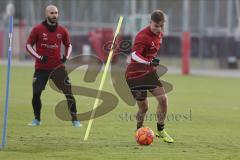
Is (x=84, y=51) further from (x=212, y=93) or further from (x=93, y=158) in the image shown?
(x=93, y=158)

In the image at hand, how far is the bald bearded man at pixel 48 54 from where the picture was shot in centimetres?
1437

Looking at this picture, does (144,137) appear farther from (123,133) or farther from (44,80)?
(44,80)

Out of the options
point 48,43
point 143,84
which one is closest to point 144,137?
point 143,84

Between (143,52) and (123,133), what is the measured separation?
1979mm

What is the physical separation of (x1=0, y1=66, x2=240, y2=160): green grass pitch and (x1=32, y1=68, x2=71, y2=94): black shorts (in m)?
0.76

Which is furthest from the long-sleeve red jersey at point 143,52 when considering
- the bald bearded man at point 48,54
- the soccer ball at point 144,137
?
the bald bearded man at point 48,54

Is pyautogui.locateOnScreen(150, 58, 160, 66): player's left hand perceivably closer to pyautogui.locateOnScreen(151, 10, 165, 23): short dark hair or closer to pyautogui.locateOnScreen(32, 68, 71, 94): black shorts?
pyautogui.locateOnScreen(151, 10, 165, 23): short dark hair

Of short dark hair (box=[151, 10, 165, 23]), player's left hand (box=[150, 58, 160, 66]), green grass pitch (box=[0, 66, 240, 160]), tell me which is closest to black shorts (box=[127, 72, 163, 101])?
player's left hand (box=[150, 58, 160, 66])

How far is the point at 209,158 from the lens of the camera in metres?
10.5

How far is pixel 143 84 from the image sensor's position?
12375 millimetres

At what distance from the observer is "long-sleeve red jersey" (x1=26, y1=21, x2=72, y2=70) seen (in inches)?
566

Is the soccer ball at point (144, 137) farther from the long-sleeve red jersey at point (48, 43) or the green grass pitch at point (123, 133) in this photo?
the long-sleeve red jersey at point (48, 43)

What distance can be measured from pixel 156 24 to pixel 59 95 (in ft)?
33.7

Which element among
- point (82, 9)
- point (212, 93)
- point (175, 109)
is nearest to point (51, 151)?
point (175, 109)
